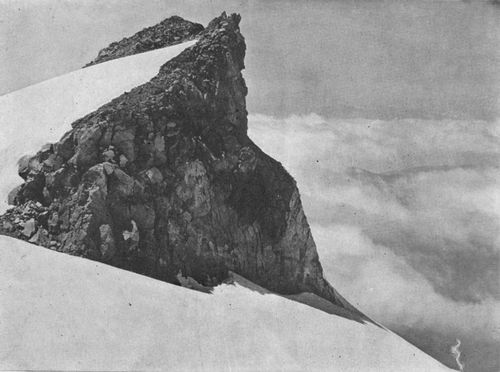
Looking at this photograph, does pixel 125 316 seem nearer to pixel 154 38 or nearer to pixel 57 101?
pixel 57 101

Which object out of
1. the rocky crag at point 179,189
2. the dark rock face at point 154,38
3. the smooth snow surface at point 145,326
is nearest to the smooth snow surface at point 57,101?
the rocky crag at point 179,189

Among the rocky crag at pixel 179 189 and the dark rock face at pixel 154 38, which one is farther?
the dark rock face at pixel 154 38

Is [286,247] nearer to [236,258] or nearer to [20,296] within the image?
[236,258]

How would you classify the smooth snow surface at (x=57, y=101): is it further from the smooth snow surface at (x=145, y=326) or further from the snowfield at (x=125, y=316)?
the smooth snow surface at (x=145, y=326)

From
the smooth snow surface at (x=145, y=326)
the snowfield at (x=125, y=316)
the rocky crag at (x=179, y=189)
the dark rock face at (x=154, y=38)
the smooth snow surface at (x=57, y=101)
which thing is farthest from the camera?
the dark rock face at (x=154, y=38)

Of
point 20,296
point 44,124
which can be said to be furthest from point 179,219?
point 20,296

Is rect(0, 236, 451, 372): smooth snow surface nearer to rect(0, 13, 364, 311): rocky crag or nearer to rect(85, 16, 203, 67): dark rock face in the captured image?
rect(0, 13, 364, 311): rocky crag

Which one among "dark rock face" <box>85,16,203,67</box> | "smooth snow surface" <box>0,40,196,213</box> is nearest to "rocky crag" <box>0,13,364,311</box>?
"smooth snow surface" <box>0,40,196,213</box>
